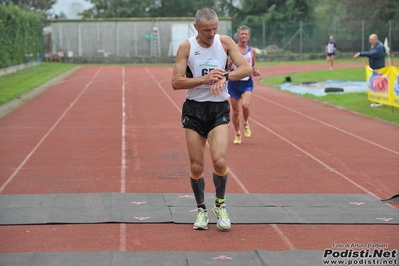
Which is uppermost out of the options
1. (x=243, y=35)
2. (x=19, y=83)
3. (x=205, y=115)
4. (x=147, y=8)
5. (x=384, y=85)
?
(x=147, y=8)

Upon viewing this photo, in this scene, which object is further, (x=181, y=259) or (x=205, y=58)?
(x=205, y=58)

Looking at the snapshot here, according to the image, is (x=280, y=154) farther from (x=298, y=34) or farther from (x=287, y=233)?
(x=298, y=34)

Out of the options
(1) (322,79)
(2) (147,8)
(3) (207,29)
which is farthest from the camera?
(2) (147,8)

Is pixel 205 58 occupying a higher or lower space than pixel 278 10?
lower

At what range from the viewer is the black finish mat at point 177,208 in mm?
7801

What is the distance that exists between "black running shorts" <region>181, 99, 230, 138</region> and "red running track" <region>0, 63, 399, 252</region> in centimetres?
103

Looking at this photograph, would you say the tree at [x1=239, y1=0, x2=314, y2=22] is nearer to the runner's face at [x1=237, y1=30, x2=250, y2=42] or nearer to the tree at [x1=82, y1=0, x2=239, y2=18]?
the tree at [x1=82, y1=0, x2=239, y2=18]

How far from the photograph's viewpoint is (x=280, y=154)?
497 inches

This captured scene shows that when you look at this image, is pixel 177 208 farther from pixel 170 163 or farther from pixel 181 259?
pixel 170 163

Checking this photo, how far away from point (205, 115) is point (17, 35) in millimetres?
32809

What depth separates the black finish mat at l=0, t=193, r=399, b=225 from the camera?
25.6 feet

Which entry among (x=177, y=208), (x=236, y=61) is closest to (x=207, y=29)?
(x=236, y=61)

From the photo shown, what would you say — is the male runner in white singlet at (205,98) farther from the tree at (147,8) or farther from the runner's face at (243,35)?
the tree at (147,8)

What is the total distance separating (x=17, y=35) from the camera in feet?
127
